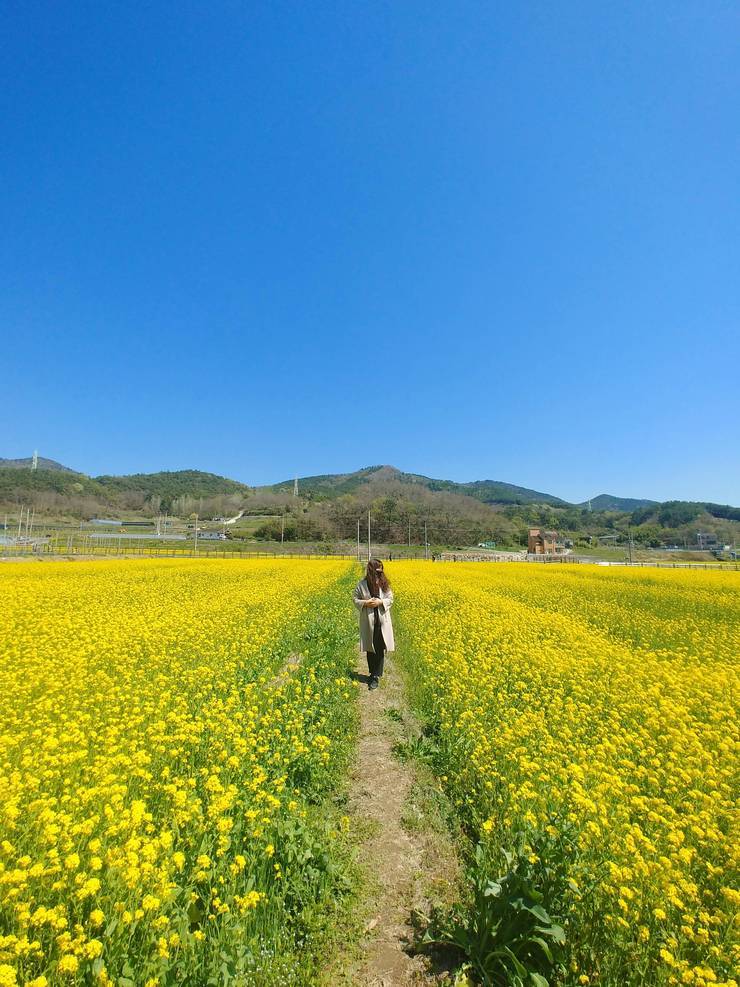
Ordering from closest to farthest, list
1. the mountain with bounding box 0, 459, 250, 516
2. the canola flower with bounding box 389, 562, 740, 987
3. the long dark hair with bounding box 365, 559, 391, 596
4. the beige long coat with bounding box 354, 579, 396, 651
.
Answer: the canola flower with bounding box 389, 562, 740, 987 → the beige long coat with bounding box 354, 579, 396, 651 → the long dark hair with bounding box 365, 559, 391, 596 → the mountain with bounding box 0, 459, 250, 516

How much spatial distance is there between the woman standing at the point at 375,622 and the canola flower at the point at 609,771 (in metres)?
0.74

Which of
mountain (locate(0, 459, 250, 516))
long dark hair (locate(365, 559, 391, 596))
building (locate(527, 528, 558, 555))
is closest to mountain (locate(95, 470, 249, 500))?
mountain (locate(0, 459, 250, 516))

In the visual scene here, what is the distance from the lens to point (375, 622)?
8.73 m

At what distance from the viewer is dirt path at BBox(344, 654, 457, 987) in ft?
9.46

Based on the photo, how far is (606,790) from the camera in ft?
12.3

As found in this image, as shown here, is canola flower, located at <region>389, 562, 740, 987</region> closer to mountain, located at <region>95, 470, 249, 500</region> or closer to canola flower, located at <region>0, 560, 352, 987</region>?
canola flower, located at <region>0, 560, 352, 987</region>

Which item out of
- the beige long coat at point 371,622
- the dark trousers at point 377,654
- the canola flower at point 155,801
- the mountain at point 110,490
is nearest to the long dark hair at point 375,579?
the beige long coat at point 371,622

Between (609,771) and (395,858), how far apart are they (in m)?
2.00

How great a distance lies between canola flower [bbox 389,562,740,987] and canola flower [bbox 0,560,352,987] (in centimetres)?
155

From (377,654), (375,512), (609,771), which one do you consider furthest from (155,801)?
(375,512)

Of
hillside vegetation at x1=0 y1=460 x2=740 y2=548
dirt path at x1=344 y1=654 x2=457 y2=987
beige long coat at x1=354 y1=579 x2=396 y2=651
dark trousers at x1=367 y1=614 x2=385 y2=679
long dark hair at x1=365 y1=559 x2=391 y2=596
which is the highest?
hillside vegetation at x1=0 y1=460 x2=740 y2=548

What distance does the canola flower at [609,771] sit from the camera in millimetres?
2598

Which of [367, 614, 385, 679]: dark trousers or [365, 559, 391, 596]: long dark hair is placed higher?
[365, 559, 391, 596]: long dark hair

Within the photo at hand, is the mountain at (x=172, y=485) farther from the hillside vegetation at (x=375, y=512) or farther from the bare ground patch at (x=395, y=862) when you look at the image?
the bare ground patch at (x=395, y=862)
